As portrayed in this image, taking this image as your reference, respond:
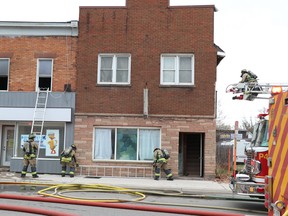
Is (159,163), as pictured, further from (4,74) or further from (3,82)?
(4,74)

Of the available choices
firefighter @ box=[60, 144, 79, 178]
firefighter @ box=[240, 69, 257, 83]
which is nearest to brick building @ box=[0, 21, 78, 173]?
firefighter @ box=[60, 144, 79, 178]

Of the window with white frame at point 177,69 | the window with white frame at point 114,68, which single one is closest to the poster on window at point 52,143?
the window with white frame at point 114,68

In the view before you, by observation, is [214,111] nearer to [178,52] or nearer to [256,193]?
[178,52]

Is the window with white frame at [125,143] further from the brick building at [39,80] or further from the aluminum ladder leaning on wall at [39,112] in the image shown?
the aluminum ladder leaning on wall at [39,112]

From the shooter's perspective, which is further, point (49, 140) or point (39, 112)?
point (49, 140)

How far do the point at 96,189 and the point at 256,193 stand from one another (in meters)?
5.23

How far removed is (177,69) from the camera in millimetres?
17766

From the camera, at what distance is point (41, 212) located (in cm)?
412

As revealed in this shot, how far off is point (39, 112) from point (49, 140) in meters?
1.35

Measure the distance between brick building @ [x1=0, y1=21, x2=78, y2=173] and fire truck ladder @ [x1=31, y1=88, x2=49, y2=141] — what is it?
152 mm

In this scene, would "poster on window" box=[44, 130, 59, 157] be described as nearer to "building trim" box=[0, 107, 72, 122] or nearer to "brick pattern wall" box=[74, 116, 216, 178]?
"building trim" box=[0, 107, 72, 122]

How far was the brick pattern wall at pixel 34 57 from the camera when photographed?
59.3 ft

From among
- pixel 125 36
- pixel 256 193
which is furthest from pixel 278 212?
pixel 125 36

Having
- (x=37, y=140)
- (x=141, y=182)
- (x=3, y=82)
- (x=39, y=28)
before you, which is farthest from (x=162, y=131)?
(x=3, y=82)
